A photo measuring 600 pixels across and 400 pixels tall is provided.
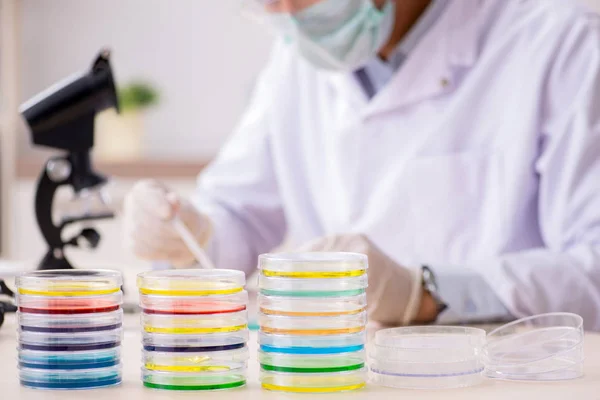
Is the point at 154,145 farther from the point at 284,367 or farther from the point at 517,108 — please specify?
the point at 284,367

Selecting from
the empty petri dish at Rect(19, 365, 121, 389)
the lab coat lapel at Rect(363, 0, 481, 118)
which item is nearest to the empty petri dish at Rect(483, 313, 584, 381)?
the empty petri dish at Rect(19, 365, 121, 389)

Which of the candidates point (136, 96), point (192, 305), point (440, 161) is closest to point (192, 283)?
point (192, 305)

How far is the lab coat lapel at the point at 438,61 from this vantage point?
1.73 meters

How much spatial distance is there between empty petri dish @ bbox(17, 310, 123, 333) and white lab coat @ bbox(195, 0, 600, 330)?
0.69 meters

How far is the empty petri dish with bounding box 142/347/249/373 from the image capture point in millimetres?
797

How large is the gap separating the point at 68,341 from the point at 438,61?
113 cm

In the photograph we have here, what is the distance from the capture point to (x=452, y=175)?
1.72m

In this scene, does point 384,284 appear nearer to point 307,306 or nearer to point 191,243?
point 191,243

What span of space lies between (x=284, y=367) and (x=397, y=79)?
1.09 m

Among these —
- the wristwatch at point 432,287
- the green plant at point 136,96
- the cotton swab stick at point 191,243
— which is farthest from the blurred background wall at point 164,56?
the wristwatch at point 432,287

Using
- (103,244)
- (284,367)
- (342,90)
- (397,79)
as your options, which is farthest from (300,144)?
(103,244)

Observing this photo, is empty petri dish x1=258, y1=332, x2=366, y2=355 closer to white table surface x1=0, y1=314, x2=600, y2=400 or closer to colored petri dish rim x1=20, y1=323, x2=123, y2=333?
white table surface x1=0, y1=314, x2=600, y2=400

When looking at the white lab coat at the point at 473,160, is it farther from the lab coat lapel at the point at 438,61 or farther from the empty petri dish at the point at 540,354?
the empty petri dish at the point at 540,354

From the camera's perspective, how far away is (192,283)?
801 mm
